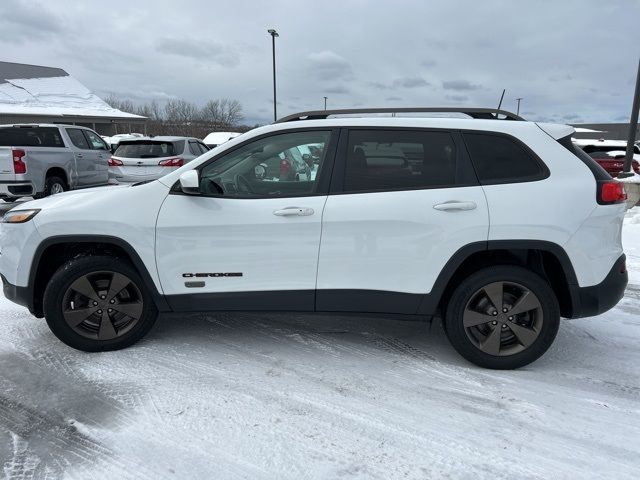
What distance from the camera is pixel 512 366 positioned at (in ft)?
10.9

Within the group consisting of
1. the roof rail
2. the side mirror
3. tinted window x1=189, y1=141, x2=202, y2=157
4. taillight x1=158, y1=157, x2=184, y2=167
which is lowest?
the side mirror

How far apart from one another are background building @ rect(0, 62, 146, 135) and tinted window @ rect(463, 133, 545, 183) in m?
31.5

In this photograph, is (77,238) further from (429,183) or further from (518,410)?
(518,410)

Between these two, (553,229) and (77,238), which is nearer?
(553,229)

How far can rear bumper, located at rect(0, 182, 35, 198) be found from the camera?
923 centimetres

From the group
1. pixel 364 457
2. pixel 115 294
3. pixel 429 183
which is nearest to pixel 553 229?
pixel 429 183

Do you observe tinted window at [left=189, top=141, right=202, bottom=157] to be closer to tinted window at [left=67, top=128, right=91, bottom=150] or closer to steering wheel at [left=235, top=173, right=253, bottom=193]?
tinted window at [left=67, top=128, right=91, bottom=150]

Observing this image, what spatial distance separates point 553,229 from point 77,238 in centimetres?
318

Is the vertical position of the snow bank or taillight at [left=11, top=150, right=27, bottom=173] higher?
the snow bank

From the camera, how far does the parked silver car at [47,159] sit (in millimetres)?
9273

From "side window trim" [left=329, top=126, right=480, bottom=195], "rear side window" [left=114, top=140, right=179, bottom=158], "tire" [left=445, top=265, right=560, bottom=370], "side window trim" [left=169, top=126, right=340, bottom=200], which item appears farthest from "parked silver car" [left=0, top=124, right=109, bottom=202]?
"tire" [left=445, top=265, right=560, bottom=370]

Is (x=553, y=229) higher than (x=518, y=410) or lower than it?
higher

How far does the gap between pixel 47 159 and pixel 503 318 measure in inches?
391

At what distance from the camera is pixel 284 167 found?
135 inches
